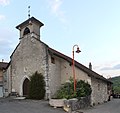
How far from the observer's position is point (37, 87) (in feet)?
85.8

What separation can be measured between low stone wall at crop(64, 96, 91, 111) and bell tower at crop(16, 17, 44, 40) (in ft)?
35.9

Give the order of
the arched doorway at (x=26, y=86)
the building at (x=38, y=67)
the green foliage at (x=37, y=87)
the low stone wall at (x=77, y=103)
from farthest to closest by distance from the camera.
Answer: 1. the arched doorway at (x=26, y=86)
2. the building at (x=38, y=67)
3. the green foliage at (x=37, y=87)
4. the low stone wall at (x=77, y=103)

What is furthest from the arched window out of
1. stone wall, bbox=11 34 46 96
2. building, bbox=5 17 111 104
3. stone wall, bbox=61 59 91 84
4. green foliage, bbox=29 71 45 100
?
green foliage, bbox=29 71 45 100

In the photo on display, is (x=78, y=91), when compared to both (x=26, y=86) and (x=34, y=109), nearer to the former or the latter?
(x=34, y=109)

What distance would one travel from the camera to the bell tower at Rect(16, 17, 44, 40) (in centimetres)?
2895

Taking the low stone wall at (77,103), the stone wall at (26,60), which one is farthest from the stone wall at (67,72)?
the low stone wall at (77,103)

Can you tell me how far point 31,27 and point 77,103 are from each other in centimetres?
1322

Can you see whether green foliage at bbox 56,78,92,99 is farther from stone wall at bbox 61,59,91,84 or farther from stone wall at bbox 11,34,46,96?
stone wall at bbox 11,34,46,96

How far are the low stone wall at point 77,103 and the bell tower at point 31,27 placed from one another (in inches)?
431

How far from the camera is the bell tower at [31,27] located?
29.0m

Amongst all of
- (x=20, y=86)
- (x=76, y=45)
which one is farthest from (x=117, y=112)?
(x=20, y=86)

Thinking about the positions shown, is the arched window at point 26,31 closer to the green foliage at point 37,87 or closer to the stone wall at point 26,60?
the stone wall at point 26,60

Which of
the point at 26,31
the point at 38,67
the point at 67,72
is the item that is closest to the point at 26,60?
the point at 38,67

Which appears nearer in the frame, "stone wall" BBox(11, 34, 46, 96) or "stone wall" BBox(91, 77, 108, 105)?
"stone wall" BBox(91, 77, 108, 105)
